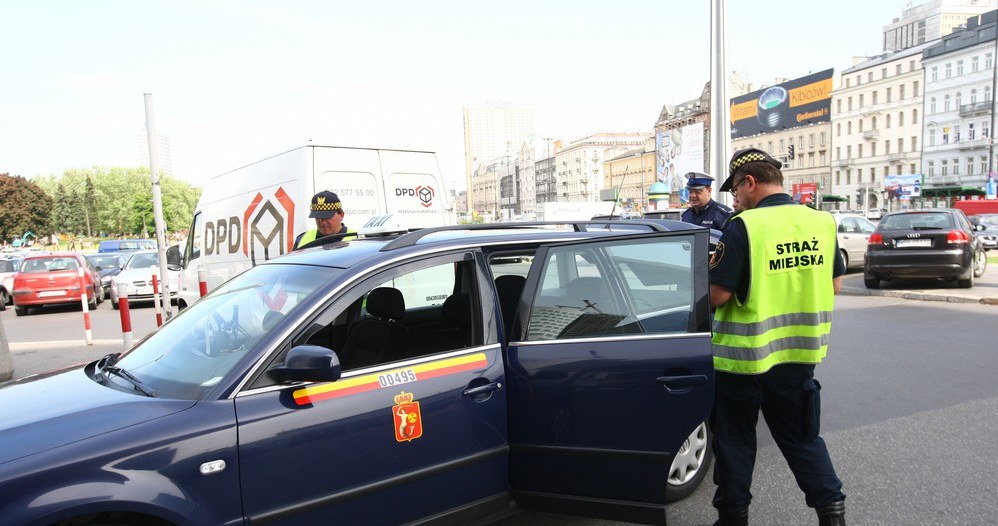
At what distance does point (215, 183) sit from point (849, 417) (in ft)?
27.5

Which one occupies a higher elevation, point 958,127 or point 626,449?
point 958,127

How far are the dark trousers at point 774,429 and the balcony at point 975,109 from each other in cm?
7933

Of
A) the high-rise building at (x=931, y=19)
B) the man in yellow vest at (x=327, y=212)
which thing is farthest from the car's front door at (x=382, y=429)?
the high-rise building at (x=931, y=19)

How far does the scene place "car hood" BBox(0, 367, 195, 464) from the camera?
6.77 ft

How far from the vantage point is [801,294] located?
9.45 feet

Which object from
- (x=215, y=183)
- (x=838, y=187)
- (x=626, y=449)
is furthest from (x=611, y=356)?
(x=838, y=187)

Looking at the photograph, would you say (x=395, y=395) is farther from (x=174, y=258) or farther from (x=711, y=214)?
(x=174, y=258)

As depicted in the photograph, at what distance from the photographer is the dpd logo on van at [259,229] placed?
723cm

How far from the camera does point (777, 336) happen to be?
2.85 metres

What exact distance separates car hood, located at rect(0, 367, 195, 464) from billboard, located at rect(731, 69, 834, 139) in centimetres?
6608

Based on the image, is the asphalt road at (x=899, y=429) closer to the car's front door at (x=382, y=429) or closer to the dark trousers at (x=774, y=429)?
the dark trousers at (x=774, y=429)

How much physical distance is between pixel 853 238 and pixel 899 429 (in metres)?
13.2

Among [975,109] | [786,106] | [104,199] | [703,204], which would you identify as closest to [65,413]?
[703,204]

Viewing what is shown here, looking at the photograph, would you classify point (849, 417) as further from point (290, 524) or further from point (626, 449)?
point (290, 524)
